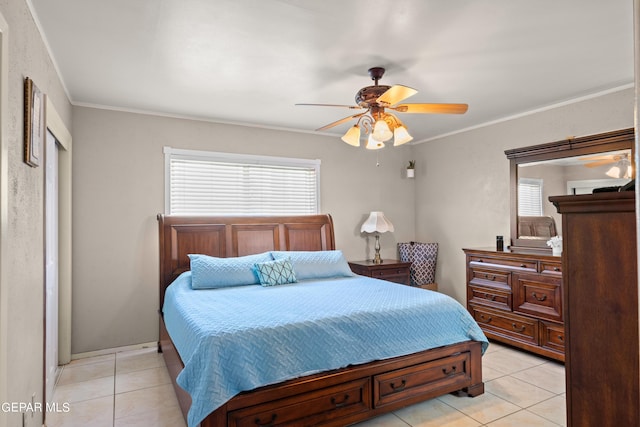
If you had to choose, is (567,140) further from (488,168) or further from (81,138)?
(81,138)

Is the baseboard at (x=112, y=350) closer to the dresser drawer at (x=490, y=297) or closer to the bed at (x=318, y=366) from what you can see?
the bed at (x=318, y=366)

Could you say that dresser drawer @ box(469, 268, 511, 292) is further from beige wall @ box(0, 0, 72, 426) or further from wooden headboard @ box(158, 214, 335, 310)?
beige wall @ box(0, 0, 72, 426)

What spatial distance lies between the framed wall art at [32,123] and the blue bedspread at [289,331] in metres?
1.32

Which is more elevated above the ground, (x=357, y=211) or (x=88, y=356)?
(x=357, y=211)

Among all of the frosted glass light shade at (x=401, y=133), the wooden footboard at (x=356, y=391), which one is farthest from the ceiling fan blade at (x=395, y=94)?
the wooden footboard at (x=356, y=391)

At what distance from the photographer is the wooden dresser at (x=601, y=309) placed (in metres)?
0.92

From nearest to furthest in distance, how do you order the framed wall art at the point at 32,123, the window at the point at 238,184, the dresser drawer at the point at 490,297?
the framed wall art at the point at 32,123 < the dresser drawer at the point at 490,297 < the window at the point at 238,184

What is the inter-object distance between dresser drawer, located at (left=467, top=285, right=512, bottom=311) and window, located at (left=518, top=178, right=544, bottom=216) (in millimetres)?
970

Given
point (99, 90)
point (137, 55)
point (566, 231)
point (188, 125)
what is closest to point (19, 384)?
point (137, 55)

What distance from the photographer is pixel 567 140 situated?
3848mm

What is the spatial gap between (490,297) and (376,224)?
169 cm

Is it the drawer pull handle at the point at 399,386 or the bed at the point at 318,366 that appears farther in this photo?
the drawer pull handle at the point at 399,386

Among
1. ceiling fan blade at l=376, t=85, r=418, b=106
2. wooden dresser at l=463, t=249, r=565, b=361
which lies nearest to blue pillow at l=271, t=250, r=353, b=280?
wooden dresser at l=463, t=249, r=565, b=361

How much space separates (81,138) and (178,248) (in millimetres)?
1474
